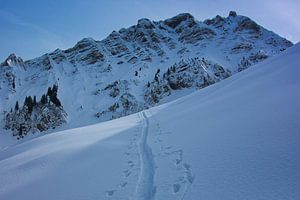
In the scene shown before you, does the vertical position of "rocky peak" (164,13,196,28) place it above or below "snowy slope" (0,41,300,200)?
above

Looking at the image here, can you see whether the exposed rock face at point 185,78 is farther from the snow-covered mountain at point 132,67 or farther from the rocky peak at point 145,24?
the rocky peak at point 145,24

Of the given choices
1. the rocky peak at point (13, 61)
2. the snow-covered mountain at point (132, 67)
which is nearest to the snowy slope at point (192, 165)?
the snow-covered mountain at point (132, 67)

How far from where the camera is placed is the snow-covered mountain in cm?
8138

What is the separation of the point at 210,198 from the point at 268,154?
77.9 inches

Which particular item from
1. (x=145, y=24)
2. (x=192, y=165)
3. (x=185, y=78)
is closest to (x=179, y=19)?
(x=145, y=24)

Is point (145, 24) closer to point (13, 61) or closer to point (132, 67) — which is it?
point (132, 67)

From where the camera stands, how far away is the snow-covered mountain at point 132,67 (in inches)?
3204

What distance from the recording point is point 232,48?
129 meters

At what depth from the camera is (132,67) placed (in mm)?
121000

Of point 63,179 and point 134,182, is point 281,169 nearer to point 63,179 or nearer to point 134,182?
point 134,182

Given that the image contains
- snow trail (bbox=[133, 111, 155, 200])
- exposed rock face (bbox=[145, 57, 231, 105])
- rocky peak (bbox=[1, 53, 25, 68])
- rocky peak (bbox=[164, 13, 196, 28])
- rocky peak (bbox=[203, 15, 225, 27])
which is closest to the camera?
snow trail (bbox=[133, 111, 155, 200])

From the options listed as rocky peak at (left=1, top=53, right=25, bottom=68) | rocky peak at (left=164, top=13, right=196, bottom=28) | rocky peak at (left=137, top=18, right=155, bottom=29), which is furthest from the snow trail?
rocky peak at (left=164, top=13, right=196, bottom=28)

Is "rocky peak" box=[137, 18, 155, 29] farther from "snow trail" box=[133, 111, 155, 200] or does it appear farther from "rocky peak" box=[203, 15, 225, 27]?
"snow trail" box=[133, 111, 155, 200]

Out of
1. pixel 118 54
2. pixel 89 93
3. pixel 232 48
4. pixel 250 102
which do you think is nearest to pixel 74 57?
pixel 118 54
